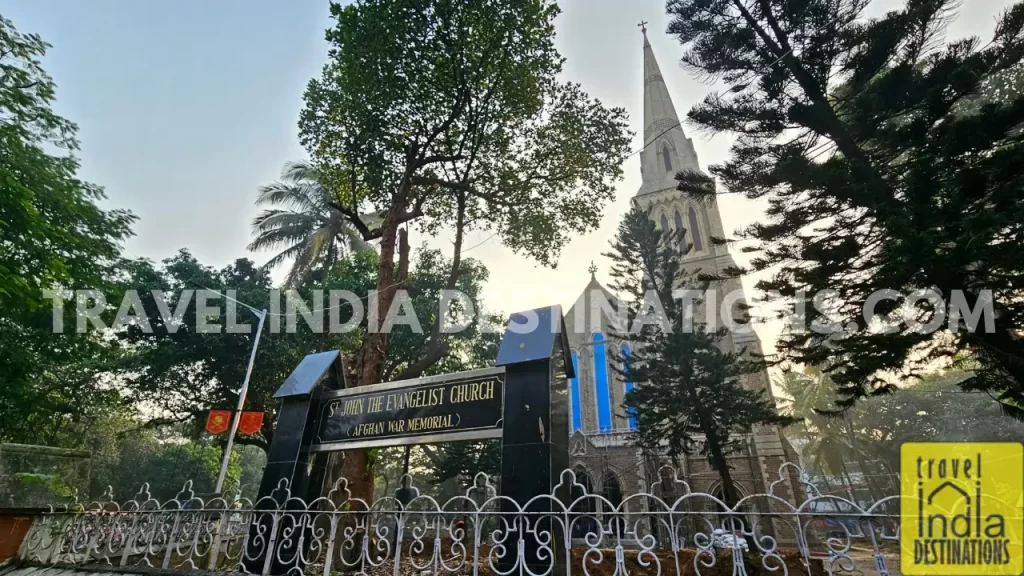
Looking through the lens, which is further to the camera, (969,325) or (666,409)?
(666,409)

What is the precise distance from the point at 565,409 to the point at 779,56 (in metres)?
6.30

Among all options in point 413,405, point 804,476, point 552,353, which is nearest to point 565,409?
point 552,353

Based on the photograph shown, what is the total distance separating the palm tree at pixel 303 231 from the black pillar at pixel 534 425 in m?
15.2

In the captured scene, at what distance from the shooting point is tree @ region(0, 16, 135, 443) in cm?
679

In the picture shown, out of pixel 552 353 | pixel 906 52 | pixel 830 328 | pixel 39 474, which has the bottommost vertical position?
pixel 39 474

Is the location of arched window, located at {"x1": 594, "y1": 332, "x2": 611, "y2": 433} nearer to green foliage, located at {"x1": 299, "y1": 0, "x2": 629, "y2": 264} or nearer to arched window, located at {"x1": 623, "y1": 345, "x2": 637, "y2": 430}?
arched window, located at {"x1": 623, "y1": 345, "x2": 637, "y2": 430}

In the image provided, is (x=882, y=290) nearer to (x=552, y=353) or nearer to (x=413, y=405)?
(x=552, y=353)

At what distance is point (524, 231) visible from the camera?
10008 millimetres

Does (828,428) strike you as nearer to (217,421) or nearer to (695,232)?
(695,232)

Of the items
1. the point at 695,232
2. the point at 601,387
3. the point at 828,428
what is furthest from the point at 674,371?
the point at 828,428

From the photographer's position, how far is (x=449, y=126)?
8.44 meters

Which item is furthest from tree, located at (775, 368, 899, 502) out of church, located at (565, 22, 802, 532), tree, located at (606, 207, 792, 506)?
tree, located at (606, 207, 792, 506)

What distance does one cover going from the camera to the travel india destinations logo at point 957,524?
1.92 meters

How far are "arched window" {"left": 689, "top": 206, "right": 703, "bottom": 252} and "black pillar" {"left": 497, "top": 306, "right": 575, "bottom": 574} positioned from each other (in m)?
19.0
